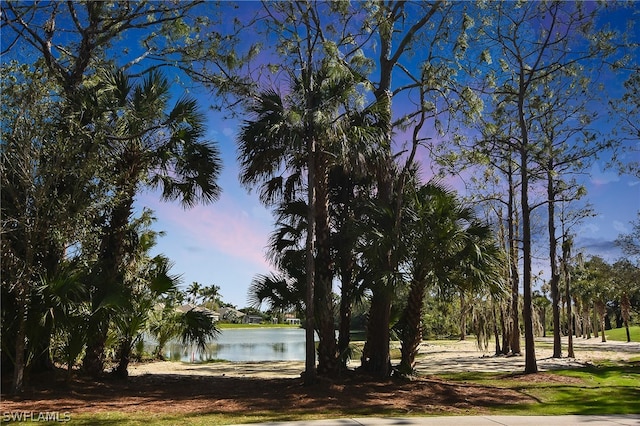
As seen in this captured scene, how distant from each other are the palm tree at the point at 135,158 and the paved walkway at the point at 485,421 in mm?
6444

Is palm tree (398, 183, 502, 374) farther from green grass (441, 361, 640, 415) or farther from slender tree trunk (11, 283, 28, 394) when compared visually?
slender tree trunk (11, 283, 28, 394)

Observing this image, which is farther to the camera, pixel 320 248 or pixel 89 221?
pixel 320 248

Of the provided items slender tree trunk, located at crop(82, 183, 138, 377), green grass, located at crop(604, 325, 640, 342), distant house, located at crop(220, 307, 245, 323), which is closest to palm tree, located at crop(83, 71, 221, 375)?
slender tree trunk, located at crop(82, 183, 138, 377)

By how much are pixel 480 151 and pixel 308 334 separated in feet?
30.4

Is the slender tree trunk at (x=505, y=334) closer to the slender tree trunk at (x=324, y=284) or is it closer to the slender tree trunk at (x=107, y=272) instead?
the slender tree trunk at (x=324, y=284)

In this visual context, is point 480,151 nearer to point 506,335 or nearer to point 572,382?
point 572,382

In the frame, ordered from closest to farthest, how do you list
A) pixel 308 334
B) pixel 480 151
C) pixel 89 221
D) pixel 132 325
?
1. pixel 89 221
2. pixel 308 334
3. pixel 132 325
4. pixel 480 151

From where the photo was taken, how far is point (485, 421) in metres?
7.91

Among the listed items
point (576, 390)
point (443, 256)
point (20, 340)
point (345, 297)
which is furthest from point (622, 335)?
point (20, 340)

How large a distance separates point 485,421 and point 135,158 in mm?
10517

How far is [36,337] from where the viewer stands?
1016 cm

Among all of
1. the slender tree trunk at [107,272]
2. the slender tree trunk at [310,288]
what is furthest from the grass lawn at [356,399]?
the slender tree trunk at [107,272]

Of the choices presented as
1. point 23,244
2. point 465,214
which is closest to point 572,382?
point 465,214

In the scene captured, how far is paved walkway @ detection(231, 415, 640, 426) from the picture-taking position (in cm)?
753
